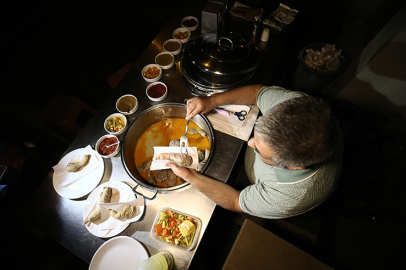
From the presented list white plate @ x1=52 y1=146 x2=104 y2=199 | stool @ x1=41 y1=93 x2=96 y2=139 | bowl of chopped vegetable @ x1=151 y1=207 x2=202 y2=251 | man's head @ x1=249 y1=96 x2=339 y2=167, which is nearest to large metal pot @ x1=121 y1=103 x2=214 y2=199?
white plate @ x1=52 y1=146 x2=104 y2=199

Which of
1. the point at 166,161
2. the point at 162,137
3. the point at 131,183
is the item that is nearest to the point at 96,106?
the point at 162,137

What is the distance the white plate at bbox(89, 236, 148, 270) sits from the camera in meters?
1.57

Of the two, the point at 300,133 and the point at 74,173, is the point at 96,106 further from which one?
the point at 300,133

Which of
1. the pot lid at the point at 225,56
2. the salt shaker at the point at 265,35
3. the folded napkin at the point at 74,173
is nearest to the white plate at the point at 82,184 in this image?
the folded napkin at the point at 74,173

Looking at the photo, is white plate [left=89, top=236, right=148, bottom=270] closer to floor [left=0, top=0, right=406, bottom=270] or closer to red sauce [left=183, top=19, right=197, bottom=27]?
floor [left=0, top=0, right=406, bottom=270]

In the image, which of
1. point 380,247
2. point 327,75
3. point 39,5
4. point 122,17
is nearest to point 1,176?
point 39,5

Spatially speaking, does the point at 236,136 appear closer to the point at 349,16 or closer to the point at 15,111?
the point at 15,111

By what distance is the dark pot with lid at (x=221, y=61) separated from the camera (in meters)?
2.04

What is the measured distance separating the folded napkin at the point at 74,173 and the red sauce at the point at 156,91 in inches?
39.9

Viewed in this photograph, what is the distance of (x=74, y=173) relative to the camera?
1933 millimetres

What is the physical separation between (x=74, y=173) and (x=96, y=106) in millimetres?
2512

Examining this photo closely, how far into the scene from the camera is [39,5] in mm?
2557

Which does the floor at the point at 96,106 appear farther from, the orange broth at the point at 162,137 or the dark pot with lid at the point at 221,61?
the dark pot with lid at the point at 221,61

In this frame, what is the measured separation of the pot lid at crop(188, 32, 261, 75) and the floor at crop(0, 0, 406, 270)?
1.46m
